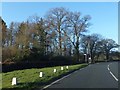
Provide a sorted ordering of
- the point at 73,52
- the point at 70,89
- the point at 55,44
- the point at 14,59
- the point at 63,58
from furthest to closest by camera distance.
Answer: the point at 73,52 < the point at 55,44 < the point at 63,58 < the point at 14,59 < the point at 70,89

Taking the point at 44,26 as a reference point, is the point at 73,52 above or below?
below

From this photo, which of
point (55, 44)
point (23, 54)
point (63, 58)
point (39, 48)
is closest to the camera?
point (23, 54)

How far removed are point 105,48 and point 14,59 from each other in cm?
9323

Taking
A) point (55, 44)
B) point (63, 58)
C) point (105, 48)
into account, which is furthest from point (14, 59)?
point (105, 48)

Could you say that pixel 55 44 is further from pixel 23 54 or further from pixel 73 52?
pixel 23 54

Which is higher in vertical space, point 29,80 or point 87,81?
point 29,80

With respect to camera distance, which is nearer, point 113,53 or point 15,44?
point 15,44

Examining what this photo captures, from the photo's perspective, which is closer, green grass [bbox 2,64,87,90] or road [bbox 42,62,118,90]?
green grass [bbox 2,64,87,90]

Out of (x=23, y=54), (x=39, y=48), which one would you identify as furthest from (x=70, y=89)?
(x=39, y=48)

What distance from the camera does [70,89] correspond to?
717 inches

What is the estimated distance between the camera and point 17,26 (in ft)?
259

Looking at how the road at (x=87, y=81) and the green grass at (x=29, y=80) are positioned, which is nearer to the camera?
the green grass at (x=29, y=80)

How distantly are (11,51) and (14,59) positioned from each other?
194cm

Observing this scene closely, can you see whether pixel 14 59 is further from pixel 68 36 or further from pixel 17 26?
pixel 68 36
